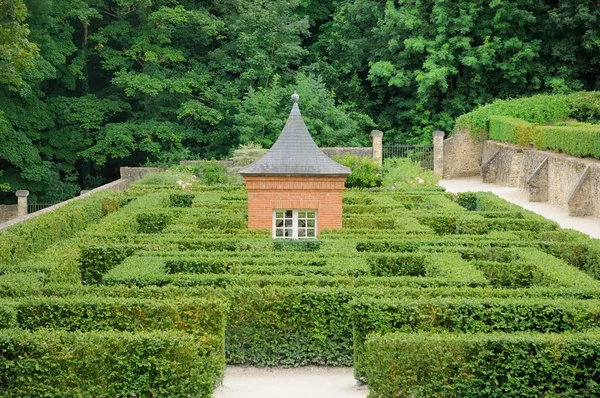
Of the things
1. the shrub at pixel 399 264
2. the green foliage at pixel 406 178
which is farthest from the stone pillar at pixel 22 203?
the shrub at pixel 399 264

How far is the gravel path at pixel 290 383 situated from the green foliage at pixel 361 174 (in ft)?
54.3

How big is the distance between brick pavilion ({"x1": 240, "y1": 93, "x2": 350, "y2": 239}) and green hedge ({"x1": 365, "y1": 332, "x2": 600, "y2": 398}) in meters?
8.60

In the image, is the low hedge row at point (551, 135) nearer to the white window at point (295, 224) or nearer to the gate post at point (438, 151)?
the gate post at point (438, 151)

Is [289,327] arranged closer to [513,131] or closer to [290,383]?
[290,383]

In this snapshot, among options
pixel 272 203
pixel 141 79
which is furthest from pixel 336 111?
pixel 272 203

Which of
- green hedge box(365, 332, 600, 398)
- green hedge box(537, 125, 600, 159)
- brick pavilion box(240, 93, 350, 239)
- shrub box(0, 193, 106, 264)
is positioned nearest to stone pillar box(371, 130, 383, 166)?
green hedge box(537, 125, 600, 159)

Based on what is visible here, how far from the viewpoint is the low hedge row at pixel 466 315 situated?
11.2 m

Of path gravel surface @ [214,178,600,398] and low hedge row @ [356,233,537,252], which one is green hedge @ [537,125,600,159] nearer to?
low hedge row @ [356,233,537,252]

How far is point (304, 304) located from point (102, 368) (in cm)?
368

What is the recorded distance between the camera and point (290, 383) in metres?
11.9

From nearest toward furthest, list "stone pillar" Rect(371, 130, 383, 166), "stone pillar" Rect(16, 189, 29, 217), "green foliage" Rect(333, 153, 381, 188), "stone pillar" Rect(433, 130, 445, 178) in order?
1. "green foliage" Rect(333, 153, 381, 188)
2. "stone pillar" Rect(16, 189, 29, 217)
3. "stone pillar" Rect(371, 130, 383, 166)
4. "stone pillar" Rect(433, 130, 445, 178)

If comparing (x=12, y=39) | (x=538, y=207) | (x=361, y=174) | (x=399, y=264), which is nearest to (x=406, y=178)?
(x=361, y=174)

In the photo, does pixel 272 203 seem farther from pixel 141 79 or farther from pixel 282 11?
pixel 282 11

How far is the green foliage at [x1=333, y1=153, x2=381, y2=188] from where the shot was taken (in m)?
28.8
